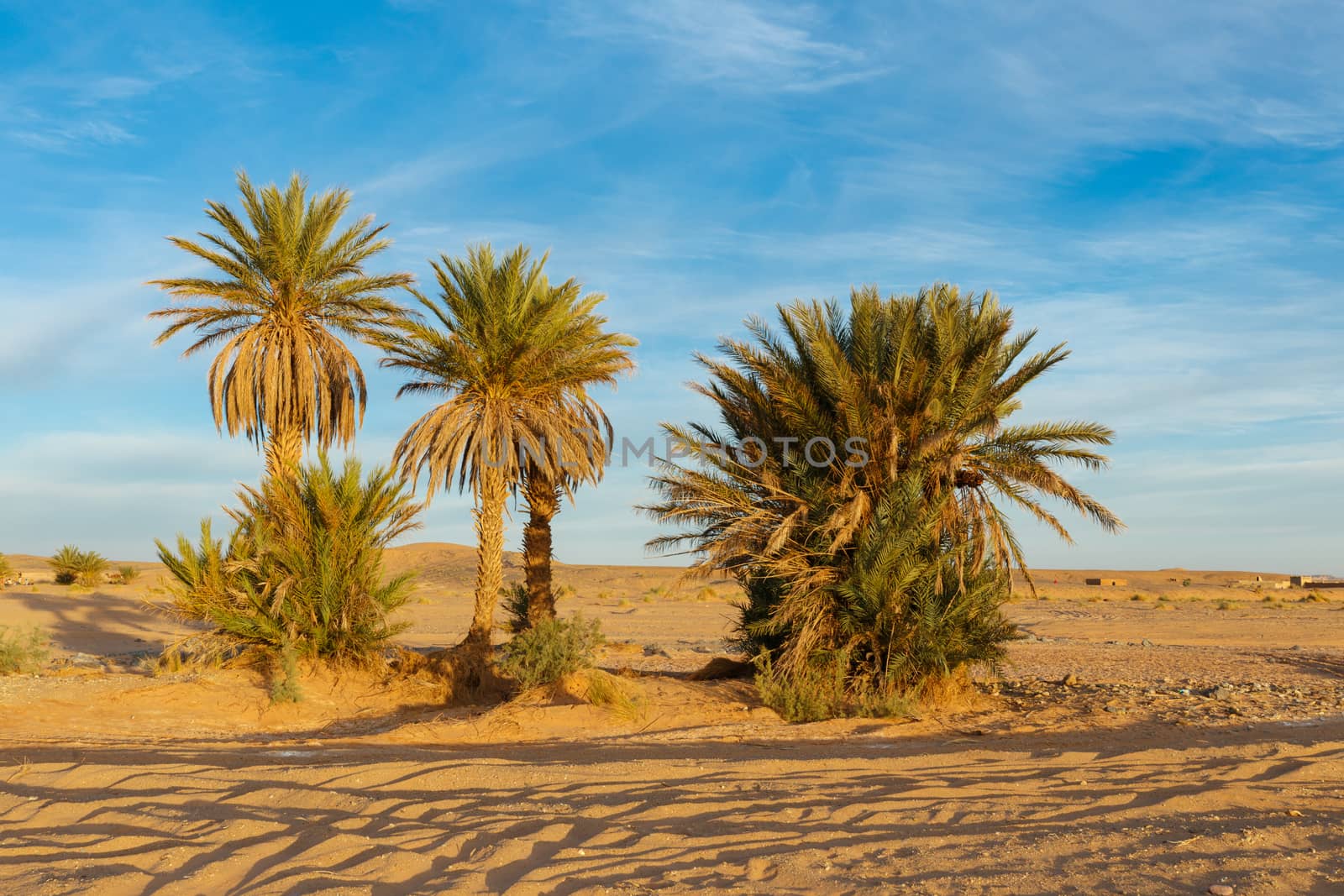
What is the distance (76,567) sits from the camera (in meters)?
44.6

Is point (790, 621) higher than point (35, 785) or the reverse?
higher

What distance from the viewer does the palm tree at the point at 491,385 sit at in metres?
18.3

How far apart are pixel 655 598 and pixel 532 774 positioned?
41.0 meters

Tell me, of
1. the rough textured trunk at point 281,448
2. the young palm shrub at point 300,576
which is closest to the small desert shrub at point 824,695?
the young palm shrub at point 300,576

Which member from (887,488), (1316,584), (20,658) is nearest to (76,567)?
(20,658)

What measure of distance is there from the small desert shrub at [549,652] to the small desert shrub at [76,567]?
116ft

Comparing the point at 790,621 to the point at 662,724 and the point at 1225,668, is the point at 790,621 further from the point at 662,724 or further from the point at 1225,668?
the point at 1225,668

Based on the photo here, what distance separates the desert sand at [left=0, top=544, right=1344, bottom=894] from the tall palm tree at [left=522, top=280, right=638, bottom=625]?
290 cm

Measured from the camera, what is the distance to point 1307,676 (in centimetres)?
1750

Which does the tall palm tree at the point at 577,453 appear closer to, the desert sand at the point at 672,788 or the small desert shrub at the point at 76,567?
the desert sand at the point at 672,788

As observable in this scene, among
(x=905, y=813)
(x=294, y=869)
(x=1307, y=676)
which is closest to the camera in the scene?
(x=294, y=869)

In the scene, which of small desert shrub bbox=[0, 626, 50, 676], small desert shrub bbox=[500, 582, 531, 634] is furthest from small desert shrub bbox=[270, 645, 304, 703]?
small desert shrub bbox=[0, 626, 50, 676]

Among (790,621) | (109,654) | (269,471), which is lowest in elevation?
(109,654)

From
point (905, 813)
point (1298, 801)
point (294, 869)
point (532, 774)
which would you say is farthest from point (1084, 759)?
point (294, 869)
